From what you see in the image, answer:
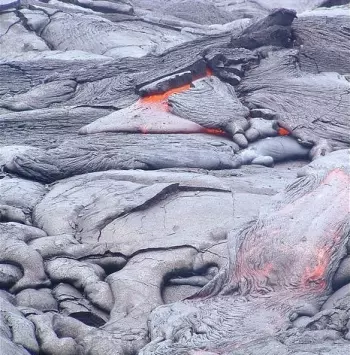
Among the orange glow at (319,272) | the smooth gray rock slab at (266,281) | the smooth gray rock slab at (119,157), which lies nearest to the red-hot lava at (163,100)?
the smooth gray rock slab at (119,157)

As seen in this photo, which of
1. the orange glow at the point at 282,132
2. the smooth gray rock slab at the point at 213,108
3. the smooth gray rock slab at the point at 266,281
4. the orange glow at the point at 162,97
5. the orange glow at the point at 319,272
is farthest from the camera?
the orange glow at the point at 162,97

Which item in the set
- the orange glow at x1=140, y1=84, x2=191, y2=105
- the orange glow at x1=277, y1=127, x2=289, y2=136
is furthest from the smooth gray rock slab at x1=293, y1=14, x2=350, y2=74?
the orange glow at x1=140, y1=84, x2=191, y2=105

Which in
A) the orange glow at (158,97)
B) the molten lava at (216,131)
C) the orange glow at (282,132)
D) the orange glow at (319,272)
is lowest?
the molten lava at (216,131)

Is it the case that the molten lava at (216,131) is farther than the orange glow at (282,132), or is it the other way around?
the orange glow at (282,132)

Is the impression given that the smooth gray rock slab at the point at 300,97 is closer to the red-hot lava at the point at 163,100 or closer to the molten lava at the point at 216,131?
the red-hot lava at the point at 163,100

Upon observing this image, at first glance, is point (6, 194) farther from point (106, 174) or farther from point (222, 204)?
point (222, 204)

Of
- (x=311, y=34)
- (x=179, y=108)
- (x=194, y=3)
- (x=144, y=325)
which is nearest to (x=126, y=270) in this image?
(x=144, y=325)

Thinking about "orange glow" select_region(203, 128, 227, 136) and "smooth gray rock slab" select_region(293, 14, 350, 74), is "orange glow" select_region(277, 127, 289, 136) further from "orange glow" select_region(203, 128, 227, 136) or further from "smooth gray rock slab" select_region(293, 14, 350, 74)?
"smooth gray rock slab" select_region(293, 14, 350, 74)

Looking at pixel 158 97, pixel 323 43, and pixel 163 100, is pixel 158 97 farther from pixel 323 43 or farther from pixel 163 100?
pixel 323 43
